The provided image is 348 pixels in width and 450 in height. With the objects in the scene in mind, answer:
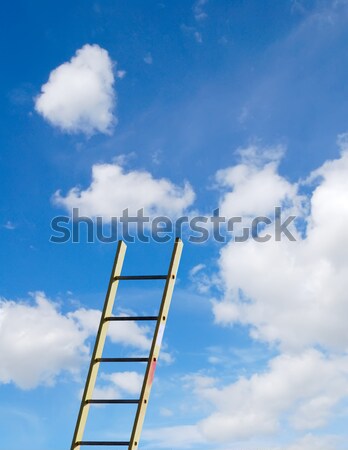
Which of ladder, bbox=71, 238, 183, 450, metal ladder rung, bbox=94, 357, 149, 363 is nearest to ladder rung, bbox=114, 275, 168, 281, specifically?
ladder, bbox=71, 238, 183, 450

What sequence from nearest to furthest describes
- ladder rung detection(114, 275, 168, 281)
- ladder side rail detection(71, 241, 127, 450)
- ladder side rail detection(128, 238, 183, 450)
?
ladder side rail detection(128, 238, 183, 450) → ladder side rail detection(71, 241, 127, 450) → ladder rung detection(114, 275, 168, 281)

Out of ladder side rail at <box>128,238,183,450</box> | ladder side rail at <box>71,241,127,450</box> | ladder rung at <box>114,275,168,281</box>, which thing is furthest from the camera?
Answer: ladder rung at <box>114,275,168,281</box>

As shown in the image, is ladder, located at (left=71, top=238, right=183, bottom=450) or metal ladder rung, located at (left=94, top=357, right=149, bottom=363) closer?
ladder, located at (left=71, top=238, right=183, bottom=450)

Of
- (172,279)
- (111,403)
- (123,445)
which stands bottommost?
(123,445)

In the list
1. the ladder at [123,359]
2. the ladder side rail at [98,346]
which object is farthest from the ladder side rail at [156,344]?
the ladder side rail at [98,346]

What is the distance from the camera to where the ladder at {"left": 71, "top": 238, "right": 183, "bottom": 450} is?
663cm

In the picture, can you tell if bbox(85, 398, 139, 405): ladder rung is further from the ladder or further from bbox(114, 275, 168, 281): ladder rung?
bbox(114, 275, 168, 281): ladder rung

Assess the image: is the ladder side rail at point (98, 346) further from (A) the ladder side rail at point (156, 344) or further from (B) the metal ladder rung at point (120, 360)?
(A) the ladder side rail at point (156, 344)

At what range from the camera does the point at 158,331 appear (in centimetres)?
694

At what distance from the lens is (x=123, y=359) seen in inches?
276

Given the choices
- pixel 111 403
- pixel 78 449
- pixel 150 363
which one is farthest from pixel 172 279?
pixel 78 449

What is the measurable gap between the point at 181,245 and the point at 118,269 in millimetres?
792

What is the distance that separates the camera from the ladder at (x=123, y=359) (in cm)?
663

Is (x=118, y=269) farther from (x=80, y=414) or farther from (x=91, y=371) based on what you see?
(x=80, y=414)
